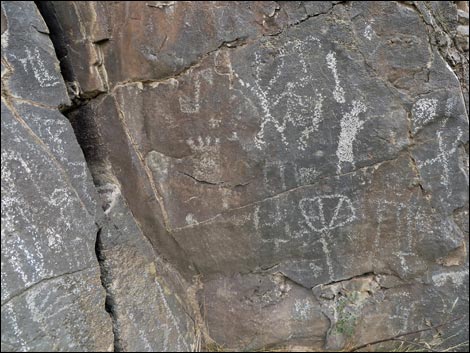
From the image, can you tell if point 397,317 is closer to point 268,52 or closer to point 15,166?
point 268,52

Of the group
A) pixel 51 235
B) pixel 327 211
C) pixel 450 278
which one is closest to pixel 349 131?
pixel 327 211

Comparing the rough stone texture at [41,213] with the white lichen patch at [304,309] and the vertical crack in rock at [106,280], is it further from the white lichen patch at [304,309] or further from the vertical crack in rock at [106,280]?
the white lichen patch at [304,309]

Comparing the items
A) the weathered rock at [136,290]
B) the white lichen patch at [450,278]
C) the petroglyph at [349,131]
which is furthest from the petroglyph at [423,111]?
the weathered rock at [136,290]

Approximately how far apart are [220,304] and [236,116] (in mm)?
976

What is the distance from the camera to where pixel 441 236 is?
7.82 ft

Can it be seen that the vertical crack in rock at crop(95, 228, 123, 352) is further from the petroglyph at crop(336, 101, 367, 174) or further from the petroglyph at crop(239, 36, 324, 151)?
the petroglyph at crop(336, 101, 367, 174)

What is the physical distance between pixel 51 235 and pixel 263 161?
1.01 meters

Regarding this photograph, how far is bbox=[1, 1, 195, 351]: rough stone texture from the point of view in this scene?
2.07 m

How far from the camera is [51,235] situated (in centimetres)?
215

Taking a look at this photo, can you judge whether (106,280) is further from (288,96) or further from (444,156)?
(444,156)

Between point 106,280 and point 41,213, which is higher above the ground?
point 41,213

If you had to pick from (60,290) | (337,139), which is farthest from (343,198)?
(60,290)

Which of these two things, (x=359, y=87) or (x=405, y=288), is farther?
(x=405, y=288)

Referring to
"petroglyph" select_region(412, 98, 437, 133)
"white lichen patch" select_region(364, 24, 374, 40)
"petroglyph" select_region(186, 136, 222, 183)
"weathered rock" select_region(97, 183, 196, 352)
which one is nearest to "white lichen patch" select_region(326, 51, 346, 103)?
"white lichen patch" select_region(364, 24, 374, 40)
